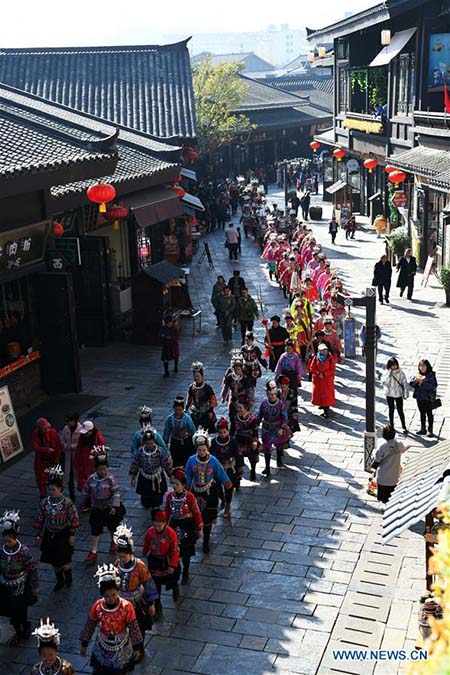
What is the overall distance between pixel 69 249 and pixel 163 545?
9.26 m

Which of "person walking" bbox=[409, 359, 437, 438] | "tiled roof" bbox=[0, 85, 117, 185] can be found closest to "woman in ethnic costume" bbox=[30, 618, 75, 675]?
"tiled roof" bbox=[0, 85, 117, 185]

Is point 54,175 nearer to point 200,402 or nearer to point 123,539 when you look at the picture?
point 200,402

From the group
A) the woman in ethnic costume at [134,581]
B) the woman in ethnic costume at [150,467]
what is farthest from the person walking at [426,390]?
the woman in ethnic costume at [134,581]

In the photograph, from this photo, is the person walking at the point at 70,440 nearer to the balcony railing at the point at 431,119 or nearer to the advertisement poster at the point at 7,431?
the advertisement poster at the point at 7,431

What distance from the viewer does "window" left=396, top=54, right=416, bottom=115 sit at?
3008cm

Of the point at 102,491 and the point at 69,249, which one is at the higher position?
the point at 69,249

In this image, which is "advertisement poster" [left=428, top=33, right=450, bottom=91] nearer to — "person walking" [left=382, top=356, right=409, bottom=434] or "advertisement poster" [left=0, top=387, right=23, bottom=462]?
"person walking" [left=382, top=356, right=409, bottom=434]

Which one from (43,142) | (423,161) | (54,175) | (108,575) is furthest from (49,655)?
(423,161)

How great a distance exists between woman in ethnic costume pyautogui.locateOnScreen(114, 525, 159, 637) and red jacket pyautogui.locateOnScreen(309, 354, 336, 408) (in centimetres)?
761

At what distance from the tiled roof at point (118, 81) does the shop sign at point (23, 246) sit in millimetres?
16694

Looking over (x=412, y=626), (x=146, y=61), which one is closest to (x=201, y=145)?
(x=146, y=61)

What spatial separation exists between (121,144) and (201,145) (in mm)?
21552

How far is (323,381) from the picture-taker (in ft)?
51.1

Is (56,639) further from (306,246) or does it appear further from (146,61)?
(146,61)
